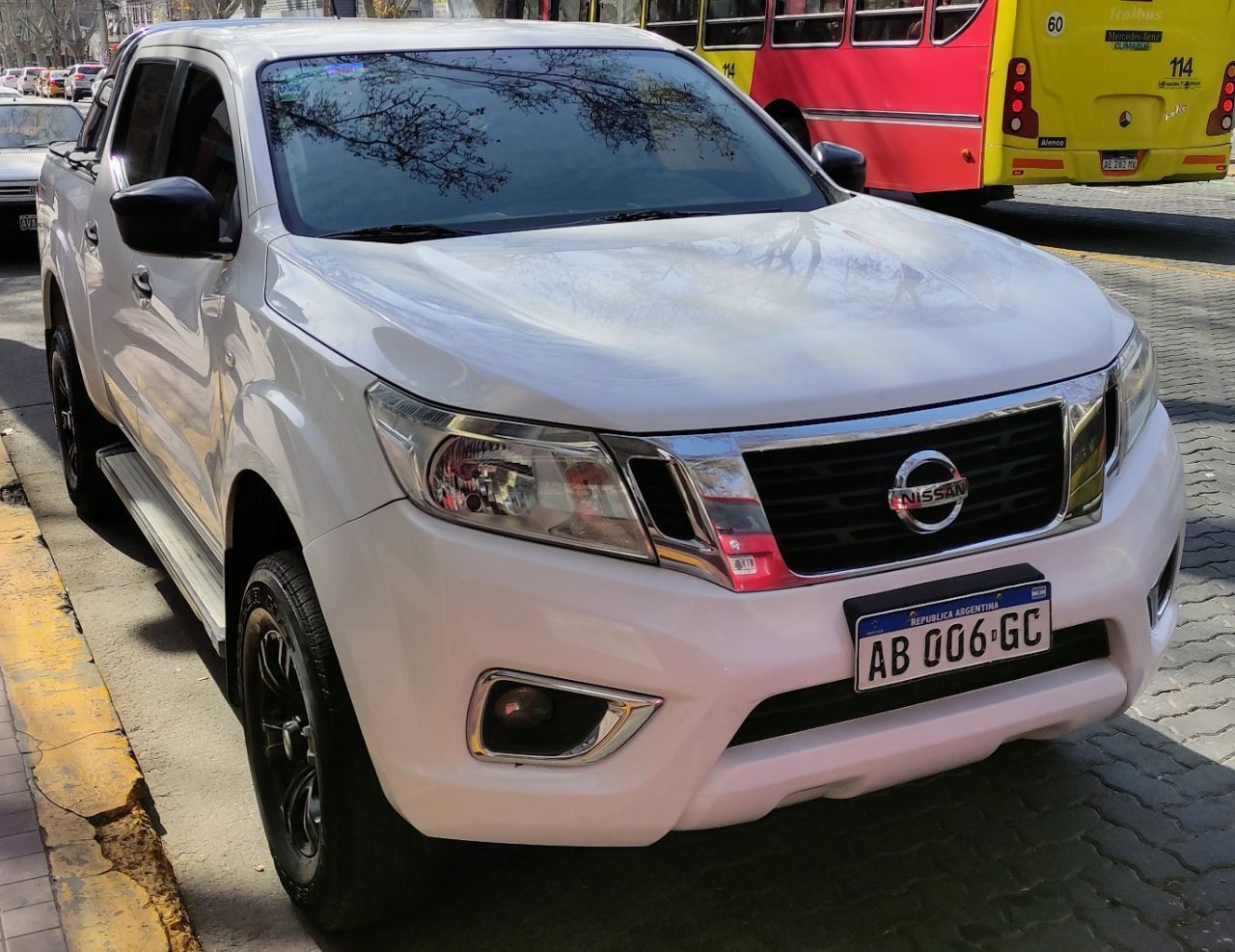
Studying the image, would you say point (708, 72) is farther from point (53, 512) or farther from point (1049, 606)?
point (53, 512)

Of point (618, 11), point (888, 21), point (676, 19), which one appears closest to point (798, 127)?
point (888, 21)

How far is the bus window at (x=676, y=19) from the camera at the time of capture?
13812 mm

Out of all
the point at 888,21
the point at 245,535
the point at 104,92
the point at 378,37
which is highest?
the point at 378,37

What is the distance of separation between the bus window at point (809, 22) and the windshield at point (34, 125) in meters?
7.03

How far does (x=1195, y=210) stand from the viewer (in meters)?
13.1

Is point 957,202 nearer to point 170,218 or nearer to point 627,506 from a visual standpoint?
point 170,218

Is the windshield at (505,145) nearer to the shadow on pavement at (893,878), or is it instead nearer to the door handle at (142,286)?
the door handle at (142,286)

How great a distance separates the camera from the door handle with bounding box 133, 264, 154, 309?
3727mm

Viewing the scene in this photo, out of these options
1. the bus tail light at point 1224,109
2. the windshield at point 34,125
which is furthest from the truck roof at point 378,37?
the windshield at point 34,125

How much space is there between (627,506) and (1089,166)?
32.2ft

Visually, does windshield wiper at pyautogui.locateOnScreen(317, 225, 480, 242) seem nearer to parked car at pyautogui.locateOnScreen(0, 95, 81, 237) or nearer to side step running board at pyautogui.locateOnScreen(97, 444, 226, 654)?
side step running board at pyautogui.locateOnScreen(97, 444, 226, 654)

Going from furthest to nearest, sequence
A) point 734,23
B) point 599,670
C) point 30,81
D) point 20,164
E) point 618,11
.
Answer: point 30,81, point 618,11, point 734,23, point 20,164, point 599,670

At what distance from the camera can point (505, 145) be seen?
135 inches

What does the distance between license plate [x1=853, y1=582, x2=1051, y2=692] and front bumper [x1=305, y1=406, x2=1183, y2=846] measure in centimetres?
4
